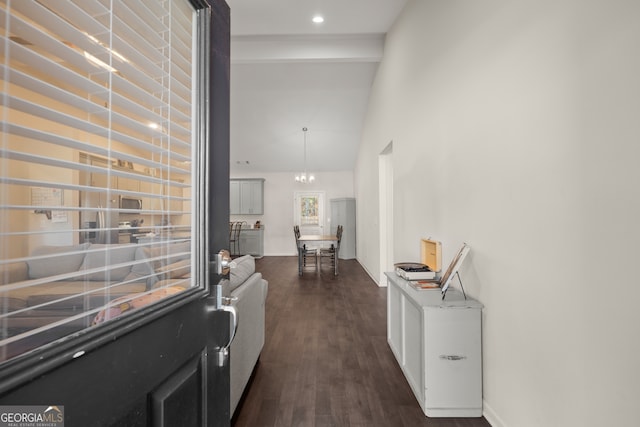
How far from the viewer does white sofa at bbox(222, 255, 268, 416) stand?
172 cm

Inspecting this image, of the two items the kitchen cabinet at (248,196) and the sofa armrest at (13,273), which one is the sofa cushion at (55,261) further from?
the kitchen cabinet at (248,196)

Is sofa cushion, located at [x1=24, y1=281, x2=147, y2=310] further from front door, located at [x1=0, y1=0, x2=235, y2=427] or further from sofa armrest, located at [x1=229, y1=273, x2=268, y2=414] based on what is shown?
sofa armrest, located at [x1=229, y1=273, x2=268, y2=414]

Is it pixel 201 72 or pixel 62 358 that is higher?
pixel 201 72

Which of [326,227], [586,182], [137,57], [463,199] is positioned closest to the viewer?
[137,57]

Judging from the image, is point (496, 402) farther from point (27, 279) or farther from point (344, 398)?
point (27, 279)

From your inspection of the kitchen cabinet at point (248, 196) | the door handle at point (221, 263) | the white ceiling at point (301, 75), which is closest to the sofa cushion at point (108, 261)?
the door handle at point (221, 263)

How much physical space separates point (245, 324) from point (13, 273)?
63.1 inches

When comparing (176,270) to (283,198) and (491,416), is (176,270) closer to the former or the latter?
(491,416)

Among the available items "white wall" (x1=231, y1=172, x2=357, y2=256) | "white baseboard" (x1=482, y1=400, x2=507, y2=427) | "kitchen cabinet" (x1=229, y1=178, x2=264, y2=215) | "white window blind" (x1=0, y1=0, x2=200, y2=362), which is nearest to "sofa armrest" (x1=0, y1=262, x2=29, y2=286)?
"white window blind" (x1=0, y1=0, x2=200, y2=362)

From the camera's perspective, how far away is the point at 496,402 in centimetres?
163

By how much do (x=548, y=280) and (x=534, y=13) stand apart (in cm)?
127

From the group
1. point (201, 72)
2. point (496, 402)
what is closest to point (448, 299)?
point (496, 402)

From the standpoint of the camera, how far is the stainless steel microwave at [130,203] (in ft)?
2.10

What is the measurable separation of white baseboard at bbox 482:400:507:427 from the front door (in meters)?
1.58
